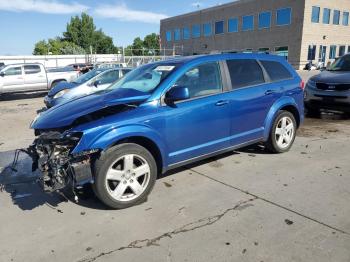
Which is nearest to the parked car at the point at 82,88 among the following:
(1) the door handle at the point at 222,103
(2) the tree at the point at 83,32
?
(1) the door handle at the point at 222,103

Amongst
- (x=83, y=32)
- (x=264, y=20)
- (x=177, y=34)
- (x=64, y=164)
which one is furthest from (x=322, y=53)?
(x=83, y=32)

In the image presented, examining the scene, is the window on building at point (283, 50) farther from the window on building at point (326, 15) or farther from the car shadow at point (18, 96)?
the car shadow at point (18, 96)

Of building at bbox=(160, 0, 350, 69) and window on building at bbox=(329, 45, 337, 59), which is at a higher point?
building at bbox=(160, 0, 350, 69)

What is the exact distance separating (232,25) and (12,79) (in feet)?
129

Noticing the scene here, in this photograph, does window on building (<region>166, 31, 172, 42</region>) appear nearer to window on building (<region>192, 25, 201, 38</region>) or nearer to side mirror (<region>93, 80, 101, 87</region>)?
window on building (<region>192, 25, 201, 38</region>)

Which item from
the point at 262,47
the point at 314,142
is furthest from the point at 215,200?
the point at 262,47

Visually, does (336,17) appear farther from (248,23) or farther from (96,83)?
(96,83)

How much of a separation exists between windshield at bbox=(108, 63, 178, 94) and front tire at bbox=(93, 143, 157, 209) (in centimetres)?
88

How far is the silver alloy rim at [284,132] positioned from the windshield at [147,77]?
2.26 meters

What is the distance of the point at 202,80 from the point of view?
15.9 feet

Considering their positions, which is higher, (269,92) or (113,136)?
(269,92)

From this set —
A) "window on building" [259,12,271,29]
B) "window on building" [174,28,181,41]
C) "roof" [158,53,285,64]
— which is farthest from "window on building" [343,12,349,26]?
"roof" [158,53,285,64]

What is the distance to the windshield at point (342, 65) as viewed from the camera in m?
9.70

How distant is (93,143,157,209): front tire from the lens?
152 inches
